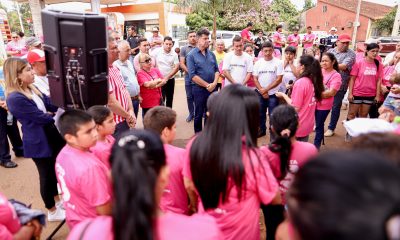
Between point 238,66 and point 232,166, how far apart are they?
152 inches

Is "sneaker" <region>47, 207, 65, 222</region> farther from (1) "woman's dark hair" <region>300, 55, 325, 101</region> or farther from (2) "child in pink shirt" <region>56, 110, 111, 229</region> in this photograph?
(1) "woman's dark hair" <region>300, 55, 325, 101</region>

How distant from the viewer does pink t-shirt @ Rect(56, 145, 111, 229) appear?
1729 millimetres

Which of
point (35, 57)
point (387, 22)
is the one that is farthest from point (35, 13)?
point (387, 22)

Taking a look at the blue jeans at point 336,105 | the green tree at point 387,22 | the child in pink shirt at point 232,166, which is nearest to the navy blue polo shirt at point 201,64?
the blue jeans at point 336,105

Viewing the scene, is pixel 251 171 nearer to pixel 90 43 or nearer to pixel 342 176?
pixel 342 176

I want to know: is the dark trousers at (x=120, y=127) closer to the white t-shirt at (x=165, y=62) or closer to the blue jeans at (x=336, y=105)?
the white t-shirt at (x=165, y=62)

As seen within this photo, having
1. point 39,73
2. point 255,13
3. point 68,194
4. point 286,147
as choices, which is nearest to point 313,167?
point 286,147

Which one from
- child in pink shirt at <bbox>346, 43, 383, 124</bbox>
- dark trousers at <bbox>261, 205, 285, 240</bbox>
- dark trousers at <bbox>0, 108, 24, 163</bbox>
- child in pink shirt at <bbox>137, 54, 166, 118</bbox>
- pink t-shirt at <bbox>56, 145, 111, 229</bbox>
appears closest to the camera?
pink t-shirt at <bbox>56, 145, 111, 229</bbox>

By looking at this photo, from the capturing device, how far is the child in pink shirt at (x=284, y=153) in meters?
2.00

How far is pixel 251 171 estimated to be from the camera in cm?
145

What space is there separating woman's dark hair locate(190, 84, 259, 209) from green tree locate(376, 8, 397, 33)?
33188 mm

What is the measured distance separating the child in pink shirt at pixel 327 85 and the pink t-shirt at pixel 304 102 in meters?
0.55

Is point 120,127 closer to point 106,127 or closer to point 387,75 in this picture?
point 106,127

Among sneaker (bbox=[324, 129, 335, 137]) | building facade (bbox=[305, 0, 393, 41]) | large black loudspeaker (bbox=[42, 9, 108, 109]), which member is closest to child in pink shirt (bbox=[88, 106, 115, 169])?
large black loudspeaker (bbox=[42, 9, 108, 109])
